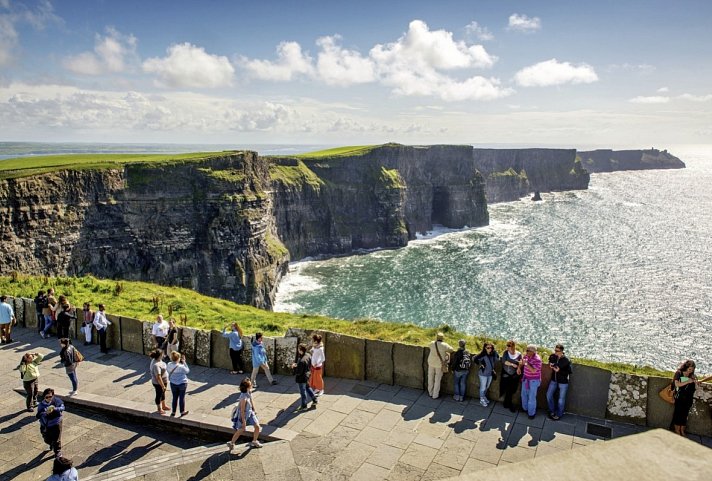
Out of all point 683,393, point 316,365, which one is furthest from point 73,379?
point 683,393

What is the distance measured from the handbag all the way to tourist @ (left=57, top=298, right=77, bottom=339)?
21.5 meters

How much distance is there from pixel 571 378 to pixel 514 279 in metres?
73.4

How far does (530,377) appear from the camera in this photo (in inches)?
533

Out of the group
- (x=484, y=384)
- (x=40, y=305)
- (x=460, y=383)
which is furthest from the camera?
(x=40, y=305)

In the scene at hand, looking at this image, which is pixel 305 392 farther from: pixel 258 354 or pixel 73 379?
pixel 73 379

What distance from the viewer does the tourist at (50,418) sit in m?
12.2

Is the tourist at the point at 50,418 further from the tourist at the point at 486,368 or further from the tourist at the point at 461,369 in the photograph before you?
the tourist at the point at 486,368

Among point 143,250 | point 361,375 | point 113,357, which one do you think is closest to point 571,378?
point 361,375

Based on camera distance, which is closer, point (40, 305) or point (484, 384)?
point (484, 384)

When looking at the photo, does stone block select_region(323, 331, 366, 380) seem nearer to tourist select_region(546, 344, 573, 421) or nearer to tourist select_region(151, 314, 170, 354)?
tourist select_region(546, 344, 573, 421)

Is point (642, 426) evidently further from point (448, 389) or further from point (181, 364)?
point (181, 364)

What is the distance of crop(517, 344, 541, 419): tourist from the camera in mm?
13531

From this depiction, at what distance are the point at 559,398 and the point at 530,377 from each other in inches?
38.6

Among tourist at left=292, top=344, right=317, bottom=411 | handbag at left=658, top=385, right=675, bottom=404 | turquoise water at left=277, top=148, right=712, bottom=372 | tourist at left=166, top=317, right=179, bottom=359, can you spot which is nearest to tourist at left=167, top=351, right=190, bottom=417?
tourist at left=292, top=344, right=317, bottom=411
